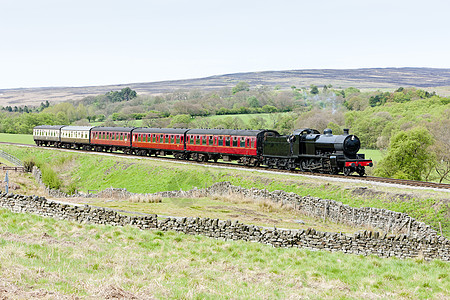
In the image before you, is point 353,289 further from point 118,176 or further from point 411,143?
point 411,143

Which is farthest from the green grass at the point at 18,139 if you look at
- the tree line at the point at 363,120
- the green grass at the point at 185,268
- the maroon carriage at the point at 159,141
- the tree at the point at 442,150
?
the green grass at the point at 185,268

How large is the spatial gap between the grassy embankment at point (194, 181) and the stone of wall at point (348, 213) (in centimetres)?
223

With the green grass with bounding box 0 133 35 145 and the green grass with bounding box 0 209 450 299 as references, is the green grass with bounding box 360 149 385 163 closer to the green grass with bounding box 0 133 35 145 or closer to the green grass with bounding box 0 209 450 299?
the green grass with bounding box 0 209 450 299

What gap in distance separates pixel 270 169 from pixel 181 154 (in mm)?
14631

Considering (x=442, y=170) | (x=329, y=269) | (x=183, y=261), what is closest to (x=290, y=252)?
(x=329, y=269)

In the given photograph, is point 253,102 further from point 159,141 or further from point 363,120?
point 159,141

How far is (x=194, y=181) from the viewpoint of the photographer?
41.6 meters

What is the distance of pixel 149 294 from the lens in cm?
1167

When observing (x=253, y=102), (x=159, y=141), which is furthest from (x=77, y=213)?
(x=253, y=102)

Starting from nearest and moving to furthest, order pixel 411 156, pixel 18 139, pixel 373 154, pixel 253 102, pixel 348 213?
1. pixel 348 213
2. pixel 411 156
3. pixel 373 154
4. pixel 18 139
5. pixel 253 102

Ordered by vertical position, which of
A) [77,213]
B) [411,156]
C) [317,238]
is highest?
[77,213]

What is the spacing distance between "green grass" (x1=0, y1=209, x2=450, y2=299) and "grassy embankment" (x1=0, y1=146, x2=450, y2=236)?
31.2ft

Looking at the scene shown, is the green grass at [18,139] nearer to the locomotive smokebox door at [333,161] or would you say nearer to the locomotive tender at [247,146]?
the locomotive tender at [247,146]

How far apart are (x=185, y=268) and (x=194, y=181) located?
2687 centimetres
